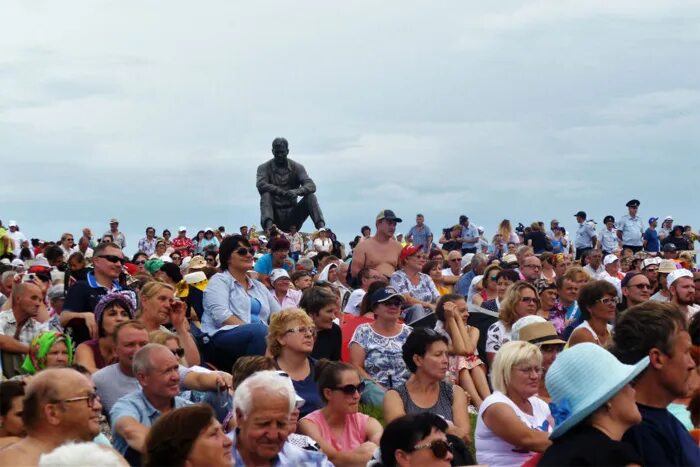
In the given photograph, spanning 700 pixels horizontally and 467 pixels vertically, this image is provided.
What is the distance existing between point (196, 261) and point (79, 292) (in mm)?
5092

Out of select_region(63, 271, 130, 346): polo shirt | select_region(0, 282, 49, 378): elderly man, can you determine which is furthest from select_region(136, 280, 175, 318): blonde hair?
select_region(0, 282, 49, 378): elderly man

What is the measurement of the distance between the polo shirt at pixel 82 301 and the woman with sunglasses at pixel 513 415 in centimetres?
395

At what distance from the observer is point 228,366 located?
1016 centimetres

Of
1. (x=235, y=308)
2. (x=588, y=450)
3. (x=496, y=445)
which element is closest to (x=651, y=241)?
(x=235, y=308)

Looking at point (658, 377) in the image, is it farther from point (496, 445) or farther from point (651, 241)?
point (651, 241)

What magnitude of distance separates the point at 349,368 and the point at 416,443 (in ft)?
7.30

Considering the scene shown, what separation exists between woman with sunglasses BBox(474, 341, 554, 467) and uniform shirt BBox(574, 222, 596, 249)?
1976 cm

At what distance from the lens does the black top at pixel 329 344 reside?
10297mm

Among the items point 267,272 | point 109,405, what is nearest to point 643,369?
point 109,405

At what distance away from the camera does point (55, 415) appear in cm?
534

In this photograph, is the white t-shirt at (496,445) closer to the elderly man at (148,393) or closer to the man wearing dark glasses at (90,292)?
the elderly man at (148,393)

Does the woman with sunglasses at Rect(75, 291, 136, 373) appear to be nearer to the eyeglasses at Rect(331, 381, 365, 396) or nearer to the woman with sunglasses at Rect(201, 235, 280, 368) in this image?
the woman with sunglasses at Rect(201, 235, 280, 368)

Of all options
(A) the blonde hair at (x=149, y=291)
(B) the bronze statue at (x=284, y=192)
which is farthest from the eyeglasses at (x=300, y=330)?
(B) the bronze statue at (x=284, y=192)

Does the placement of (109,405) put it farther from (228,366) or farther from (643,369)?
(643,369)
